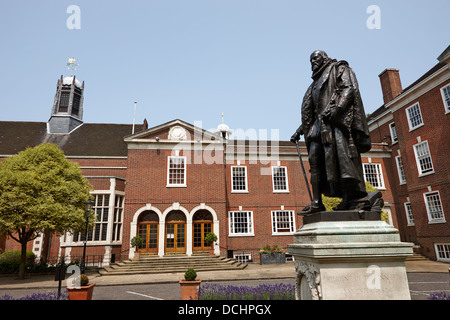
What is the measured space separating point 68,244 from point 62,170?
7561 mm

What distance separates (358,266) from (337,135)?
1812mm

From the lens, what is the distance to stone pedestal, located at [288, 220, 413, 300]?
124 inches

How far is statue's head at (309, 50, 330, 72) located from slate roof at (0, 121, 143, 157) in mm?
26355

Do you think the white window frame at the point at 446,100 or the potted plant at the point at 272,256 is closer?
the white window frame at the point at 446,100

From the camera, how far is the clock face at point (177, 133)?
2128 cm

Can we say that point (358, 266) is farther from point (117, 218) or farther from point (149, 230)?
point (117, 218)

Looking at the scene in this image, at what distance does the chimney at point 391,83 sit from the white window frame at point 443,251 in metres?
13.4

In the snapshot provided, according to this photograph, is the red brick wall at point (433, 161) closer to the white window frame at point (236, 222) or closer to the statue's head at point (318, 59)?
the white window frame at point (236, 222)

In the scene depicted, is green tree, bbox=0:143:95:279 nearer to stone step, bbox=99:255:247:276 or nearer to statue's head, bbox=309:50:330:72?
stone step, bbox=99:255:247:276

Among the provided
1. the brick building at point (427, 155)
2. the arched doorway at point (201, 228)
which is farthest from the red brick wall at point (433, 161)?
the arched doorway at point (201, 228)

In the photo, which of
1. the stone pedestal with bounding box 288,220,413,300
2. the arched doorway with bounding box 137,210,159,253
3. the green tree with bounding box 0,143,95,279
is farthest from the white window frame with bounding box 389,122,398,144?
the green tree with bounding box 0,143,95,279

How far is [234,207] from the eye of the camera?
22125 millimetres
